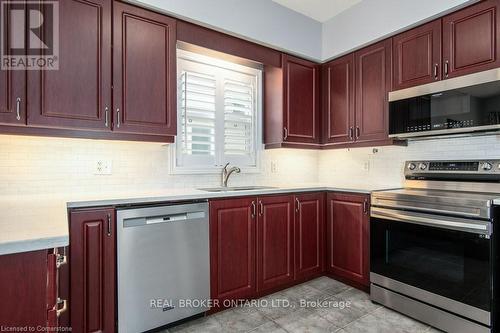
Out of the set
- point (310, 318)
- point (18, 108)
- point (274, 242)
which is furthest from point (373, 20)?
point (18, 108)

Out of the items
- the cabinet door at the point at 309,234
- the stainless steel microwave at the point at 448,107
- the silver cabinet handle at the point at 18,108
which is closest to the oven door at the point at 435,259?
the cabinet door at the point at 309,234

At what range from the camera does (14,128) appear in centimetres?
169

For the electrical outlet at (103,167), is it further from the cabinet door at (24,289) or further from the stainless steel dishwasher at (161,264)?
the cabinet door at (24,289)

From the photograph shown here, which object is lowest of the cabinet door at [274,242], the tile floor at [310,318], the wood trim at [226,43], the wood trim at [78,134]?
the tile floor at [310,318]

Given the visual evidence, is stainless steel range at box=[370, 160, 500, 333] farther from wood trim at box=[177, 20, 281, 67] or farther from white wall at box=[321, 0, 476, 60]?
wood trim at box=[177, 20, 281, 67]

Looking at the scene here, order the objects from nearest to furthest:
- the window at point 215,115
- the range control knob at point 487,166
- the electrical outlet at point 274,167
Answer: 1. the range control knob at point 487,166
2. the window at point 215,115
3. the electrical outlet at point 274,167

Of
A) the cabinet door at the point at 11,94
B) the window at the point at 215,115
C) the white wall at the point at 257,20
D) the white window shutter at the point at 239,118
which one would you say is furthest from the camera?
the white window shutter at the point at 239,118

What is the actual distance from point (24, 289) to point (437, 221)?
2.23 m

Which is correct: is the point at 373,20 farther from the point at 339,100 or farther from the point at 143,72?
the point at 143,72

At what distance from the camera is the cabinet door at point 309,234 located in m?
2.67

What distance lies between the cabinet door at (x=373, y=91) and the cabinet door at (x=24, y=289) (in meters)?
2.62

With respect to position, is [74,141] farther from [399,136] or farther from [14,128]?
[399,136]

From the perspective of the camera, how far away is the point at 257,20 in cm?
261

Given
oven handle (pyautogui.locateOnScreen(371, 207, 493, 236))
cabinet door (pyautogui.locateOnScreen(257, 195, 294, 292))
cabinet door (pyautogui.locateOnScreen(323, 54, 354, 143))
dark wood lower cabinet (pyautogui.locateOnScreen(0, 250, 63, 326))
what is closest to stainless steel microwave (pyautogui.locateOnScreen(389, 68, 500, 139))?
cabinet door (pyautogui.locateOnScreen(323, 54, 354, 143))
